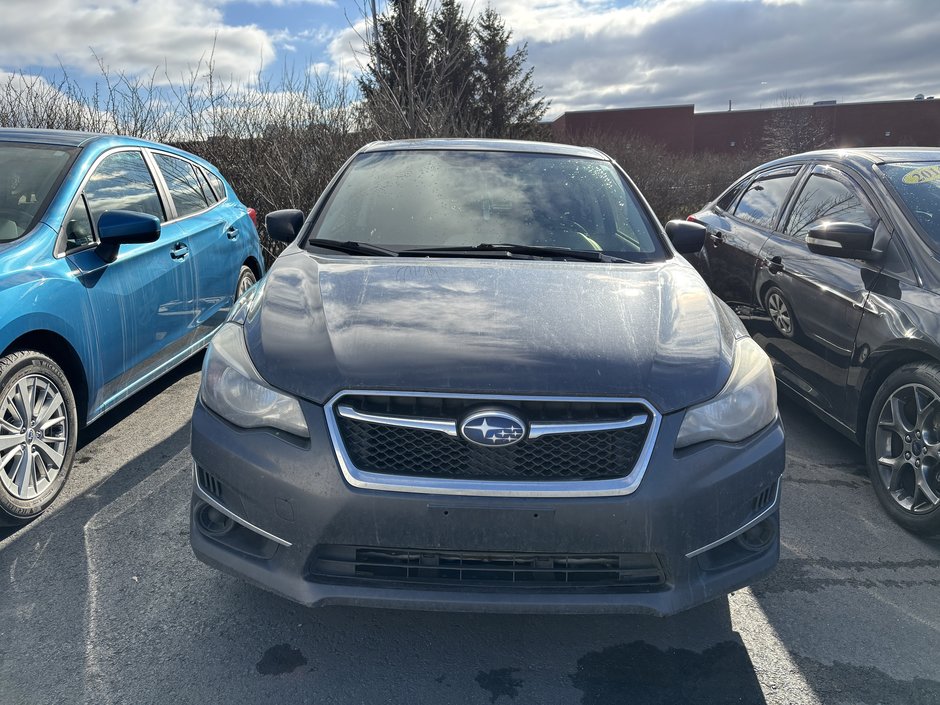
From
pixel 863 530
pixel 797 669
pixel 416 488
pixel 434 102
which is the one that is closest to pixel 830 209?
pixel 863 530

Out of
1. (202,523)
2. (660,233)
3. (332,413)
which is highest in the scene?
(660,233)

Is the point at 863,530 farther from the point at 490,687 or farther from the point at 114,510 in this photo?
the point at 114,510

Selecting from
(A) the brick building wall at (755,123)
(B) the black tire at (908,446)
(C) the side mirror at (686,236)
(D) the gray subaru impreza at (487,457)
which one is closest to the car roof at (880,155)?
(C) the side mirror at (686,236)

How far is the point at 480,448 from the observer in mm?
2014

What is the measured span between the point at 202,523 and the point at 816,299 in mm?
3369

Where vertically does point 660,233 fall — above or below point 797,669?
above

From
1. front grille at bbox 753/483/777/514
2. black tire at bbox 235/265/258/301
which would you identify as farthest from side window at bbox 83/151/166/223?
front grille at bbox 753/483/777/514

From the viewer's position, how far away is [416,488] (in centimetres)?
197

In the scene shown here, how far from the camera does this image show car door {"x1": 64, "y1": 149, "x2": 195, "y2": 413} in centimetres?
356

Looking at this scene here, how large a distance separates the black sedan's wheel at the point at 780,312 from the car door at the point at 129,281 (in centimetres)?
371

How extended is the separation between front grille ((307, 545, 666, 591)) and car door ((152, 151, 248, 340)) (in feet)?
10.2

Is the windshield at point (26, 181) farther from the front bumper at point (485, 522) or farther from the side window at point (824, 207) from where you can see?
the side window at point (824, 207)

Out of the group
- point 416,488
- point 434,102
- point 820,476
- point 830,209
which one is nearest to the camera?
point 416,488

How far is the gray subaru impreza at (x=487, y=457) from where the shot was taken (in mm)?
1981
